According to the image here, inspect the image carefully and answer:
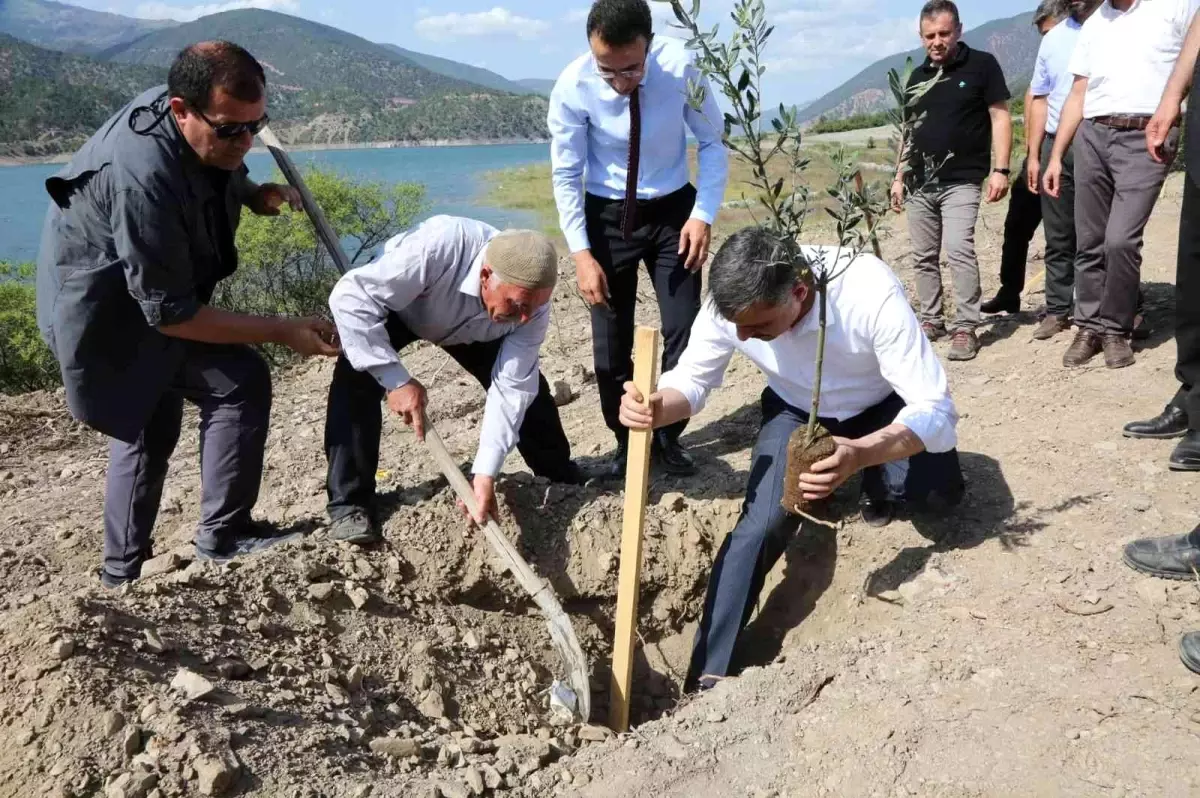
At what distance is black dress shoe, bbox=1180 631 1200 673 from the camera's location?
2299 millimetres

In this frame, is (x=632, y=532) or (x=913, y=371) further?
(x=632, y=532)

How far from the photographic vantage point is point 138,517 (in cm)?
314

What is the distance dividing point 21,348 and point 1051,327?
31.1 feet

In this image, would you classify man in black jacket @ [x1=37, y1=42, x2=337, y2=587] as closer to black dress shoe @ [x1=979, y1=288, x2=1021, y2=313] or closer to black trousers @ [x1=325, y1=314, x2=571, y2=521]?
black trousers @ [x1=325, y1=314, x2=571, y2=521]

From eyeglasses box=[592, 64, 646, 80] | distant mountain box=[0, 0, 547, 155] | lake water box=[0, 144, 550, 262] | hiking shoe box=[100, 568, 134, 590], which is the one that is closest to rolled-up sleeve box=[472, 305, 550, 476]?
eyeglasses box=[592, 64, 646, 80]

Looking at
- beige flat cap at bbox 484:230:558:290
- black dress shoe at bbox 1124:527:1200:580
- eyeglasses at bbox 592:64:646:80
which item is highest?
eyeglasses at bbox 592:64:646:80

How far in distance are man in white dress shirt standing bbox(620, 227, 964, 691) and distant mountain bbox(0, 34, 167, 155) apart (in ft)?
114

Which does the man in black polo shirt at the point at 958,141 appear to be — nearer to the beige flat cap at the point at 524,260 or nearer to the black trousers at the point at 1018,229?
the black trousers at the point at 1018,229

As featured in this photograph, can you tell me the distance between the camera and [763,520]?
9.56 feet

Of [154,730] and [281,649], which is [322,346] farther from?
[154,730]

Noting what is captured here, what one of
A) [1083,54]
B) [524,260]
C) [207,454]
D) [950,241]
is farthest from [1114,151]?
[207,454]

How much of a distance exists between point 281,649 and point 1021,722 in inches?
84.9

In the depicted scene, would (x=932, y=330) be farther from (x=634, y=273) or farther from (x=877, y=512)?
(x=634, y=273)

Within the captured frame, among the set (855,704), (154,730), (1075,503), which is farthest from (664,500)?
(154,730)
